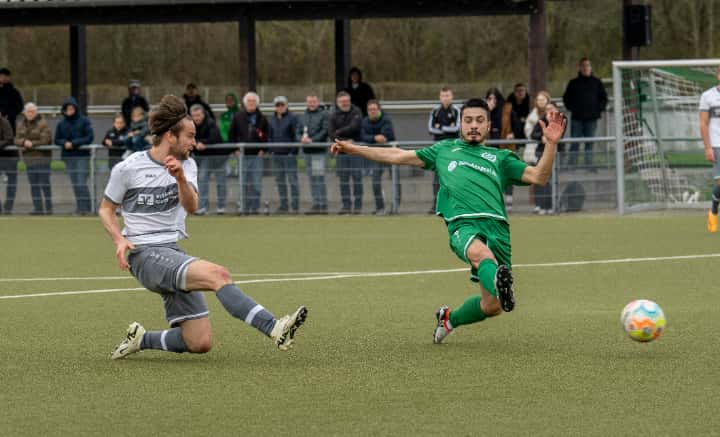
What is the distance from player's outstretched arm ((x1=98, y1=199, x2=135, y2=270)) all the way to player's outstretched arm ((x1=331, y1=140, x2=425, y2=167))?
4.98 feet

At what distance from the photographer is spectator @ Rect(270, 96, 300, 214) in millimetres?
20594

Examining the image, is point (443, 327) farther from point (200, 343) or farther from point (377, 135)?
point (377, 135)

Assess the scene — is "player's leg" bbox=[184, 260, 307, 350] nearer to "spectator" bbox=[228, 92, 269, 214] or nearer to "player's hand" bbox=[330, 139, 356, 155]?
"player's hand" bbox=[330, 139, 356, 155]

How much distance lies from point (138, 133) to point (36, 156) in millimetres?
1927

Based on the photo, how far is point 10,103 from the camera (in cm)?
2478

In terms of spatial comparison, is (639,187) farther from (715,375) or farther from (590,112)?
(715,375)

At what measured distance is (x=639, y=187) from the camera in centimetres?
2067

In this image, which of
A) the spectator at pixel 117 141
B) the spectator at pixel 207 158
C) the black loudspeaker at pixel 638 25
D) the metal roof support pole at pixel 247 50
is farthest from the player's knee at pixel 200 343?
the metal roof support pole at pixel 247 50

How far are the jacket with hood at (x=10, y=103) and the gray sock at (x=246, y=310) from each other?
698 inches

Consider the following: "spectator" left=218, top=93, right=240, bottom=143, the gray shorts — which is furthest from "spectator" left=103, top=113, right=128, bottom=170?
the gray shorts

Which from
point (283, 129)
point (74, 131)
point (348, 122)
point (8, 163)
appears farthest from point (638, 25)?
point (8, 163)

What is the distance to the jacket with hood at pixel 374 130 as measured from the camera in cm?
2077

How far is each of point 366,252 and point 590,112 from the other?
24.6ft

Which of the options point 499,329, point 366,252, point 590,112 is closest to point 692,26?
point 590,112
